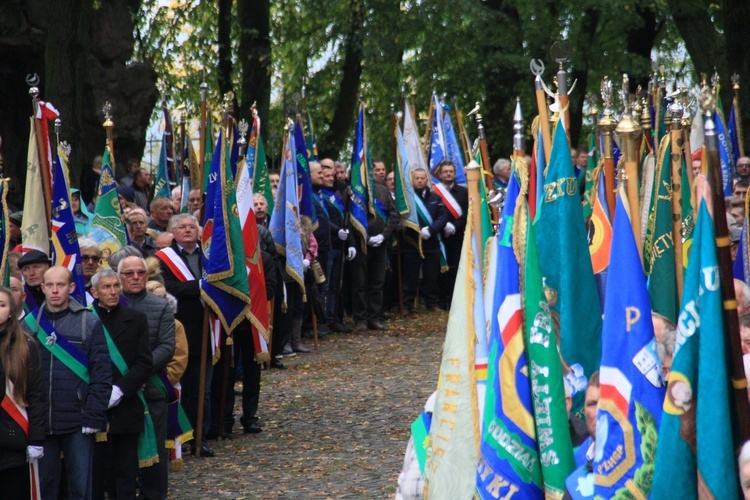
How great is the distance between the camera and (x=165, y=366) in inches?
338

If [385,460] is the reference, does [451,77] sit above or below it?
above

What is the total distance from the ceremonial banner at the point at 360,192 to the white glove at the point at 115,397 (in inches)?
326

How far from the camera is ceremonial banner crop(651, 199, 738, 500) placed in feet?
14.2

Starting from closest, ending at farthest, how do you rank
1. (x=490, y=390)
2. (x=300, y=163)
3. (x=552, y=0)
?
(x=490, y=390) → (x=300, y=163) → (x=552, y=0)

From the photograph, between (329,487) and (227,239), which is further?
(227,239)

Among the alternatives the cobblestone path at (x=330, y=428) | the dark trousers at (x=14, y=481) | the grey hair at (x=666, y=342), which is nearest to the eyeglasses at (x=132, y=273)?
the cobblestone path at (x=330, y=428)

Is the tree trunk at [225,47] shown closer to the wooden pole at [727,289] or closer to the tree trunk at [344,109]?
the tree trunk at [344,109]

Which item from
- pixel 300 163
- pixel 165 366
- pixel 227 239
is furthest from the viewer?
pixel 300 163

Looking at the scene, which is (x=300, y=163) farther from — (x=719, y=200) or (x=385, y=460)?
(x=719, y=200)

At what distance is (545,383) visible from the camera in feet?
17.4

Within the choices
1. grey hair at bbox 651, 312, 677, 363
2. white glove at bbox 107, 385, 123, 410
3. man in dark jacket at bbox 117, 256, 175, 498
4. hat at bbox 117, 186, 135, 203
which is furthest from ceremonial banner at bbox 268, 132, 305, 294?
grey hair at bbox 651, 312, 677, 363

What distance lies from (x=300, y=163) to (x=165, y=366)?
606 cm

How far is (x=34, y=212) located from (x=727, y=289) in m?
6.76

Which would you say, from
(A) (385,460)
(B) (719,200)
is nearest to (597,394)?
(B) (719,200)
